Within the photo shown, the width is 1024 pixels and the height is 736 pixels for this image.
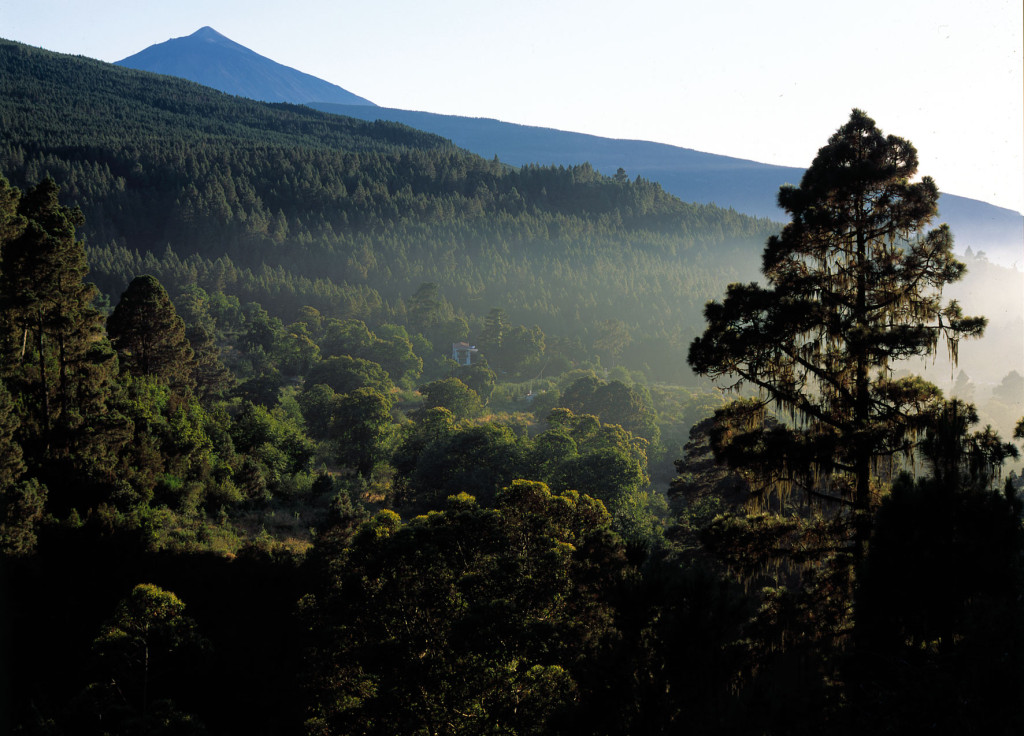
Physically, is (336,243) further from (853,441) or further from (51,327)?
(853,441)

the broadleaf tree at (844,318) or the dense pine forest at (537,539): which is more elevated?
the broadleaf tree at (844,318)

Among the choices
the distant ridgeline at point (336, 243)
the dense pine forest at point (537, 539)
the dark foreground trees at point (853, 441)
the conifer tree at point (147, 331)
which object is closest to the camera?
the dark foreground trees at point (853, 441)

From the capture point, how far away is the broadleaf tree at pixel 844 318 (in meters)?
11.6

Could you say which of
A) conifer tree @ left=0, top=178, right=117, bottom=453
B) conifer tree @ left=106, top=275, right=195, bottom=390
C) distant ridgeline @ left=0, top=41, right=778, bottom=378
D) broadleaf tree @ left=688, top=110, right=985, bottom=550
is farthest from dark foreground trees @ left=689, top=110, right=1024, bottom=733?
distant ridgeline @ left=0, top=41, right=778, bottom=378

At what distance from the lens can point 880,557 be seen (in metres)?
10.0

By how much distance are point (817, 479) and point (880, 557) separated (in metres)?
2.14

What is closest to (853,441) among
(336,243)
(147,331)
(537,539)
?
(537,539)

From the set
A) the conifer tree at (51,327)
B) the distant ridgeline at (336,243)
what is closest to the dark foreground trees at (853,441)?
the conifer tree at (51,327)

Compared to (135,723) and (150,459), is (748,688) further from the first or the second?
(150,459)

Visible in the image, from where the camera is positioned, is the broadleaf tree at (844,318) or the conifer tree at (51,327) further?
the conifer tree at (51,327)

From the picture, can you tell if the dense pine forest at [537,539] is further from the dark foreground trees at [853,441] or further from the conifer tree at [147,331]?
the conifer tree at [147,331]

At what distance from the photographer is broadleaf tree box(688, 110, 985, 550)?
1162cm

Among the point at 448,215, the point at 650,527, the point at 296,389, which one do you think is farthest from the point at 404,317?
the point at 650,527

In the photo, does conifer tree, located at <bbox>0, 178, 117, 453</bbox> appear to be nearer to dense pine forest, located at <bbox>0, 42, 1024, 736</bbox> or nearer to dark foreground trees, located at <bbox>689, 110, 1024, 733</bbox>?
dense pine forest, located at <bbox>0, 42, 1024, 736</bbox>
